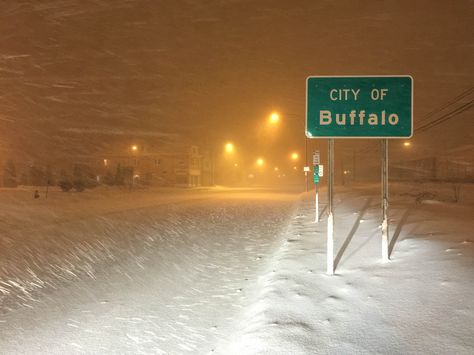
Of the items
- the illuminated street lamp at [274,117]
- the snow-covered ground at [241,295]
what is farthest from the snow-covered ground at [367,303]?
the illuminated street lamp at [274,117]

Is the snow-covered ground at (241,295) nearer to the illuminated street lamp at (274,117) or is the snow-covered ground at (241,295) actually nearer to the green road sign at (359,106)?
the green road sign at (359,106)

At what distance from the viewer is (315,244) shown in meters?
9.98

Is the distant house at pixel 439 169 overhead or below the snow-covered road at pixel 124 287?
overhead

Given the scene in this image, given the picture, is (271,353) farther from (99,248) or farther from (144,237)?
(144,237)

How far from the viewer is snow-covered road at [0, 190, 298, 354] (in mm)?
4684

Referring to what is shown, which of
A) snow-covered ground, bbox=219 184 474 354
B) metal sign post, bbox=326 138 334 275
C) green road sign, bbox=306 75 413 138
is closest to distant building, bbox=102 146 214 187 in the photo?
snow-covered ground, bbox=219 184 474 354

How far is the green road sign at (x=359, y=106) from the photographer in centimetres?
627

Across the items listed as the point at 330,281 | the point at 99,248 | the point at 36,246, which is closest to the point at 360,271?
the point at 330,281

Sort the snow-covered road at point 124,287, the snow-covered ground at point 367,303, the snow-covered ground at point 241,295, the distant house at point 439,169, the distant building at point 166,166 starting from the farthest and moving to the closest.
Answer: the distant house at point 439,169 < the distant building at point 166,166 < the snow-covered road at point 124,287 < the snow-covered ground at point 241,295 < the snow-covered ground at point 367,303

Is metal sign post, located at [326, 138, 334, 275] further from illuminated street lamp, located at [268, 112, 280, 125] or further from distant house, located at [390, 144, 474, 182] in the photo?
distant house, located at [390, 144, 474, 182]

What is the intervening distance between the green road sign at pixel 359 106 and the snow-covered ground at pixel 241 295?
2.49 m

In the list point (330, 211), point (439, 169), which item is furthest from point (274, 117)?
point (439, 169)

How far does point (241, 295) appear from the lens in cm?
634

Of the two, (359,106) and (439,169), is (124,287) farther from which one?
(439,169)
